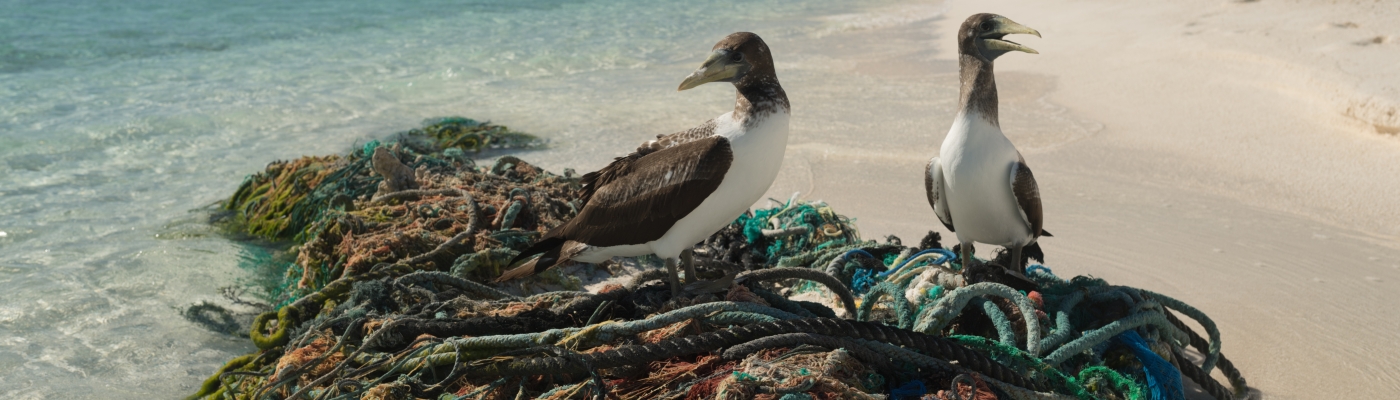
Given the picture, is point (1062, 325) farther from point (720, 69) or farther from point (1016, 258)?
point (720, 69)

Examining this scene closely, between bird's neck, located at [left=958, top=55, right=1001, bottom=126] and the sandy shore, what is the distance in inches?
57.9

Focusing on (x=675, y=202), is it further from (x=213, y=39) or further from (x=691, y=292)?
(x=213, y=39)

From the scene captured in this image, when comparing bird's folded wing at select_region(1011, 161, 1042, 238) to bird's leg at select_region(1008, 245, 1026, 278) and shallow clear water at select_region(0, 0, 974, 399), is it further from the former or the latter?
shallow clear water at select_region(0, 0, 974, 399)

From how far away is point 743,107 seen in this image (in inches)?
125

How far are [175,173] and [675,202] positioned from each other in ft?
20.3

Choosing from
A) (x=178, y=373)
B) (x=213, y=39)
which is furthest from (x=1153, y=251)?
(x=213, y=39)

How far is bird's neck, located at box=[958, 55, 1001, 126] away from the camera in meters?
3.57

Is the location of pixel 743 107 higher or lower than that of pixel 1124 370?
higher

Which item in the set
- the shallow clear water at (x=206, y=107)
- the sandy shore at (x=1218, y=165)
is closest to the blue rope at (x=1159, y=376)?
the sandy shore at (x=1218, y=165)

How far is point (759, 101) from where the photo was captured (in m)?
3.17

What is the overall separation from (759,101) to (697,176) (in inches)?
13.1

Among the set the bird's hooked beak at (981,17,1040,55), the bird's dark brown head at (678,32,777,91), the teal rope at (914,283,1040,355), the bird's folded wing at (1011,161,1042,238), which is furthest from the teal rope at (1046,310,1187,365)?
the bird's dark brown head at (678,32,777,91)

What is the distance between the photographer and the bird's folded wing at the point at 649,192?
10.2ft

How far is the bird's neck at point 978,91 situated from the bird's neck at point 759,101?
0.79 m
